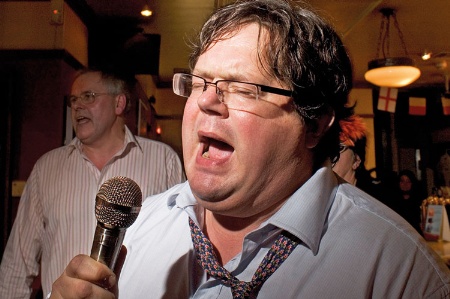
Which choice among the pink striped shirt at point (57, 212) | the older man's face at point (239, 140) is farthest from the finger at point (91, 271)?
the pink striped shirt at point (57, 212)

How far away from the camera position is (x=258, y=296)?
3.59ft

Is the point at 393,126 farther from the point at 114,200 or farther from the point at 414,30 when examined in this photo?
the point at 114,200

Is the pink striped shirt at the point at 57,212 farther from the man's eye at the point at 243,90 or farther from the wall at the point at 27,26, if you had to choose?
the wall at the point at 27,26

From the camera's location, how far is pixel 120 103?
291 centimetres

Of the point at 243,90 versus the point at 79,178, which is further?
the point at 79,178

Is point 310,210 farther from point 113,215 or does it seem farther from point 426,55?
point 426,55

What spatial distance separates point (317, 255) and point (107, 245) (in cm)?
48

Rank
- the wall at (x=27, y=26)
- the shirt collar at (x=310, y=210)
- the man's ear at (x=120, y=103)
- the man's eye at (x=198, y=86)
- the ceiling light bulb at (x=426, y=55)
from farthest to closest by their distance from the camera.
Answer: the ceiling light bulb at (x=426, y=55) < the wall at (x=27, y=26) < the man's ear at (x=120, y=103) < the man's eye at (x=198, y=86) < the shirt collar at (x=310, y=210)

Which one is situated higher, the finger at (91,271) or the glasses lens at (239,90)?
the glasses lens at (239,90)

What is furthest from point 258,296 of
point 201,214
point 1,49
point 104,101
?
point 1,49

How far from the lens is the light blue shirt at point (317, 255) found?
104 centimetres

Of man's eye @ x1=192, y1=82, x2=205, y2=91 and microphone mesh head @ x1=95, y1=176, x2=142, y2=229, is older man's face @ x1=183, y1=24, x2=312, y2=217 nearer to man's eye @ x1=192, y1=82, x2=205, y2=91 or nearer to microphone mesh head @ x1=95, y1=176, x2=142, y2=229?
man's eye @ x1=192, y1=82, x2=205, y2=91

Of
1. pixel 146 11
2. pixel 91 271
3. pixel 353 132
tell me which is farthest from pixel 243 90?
pixel 146 11

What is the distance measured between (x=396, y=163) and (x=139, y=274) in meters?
8.23
